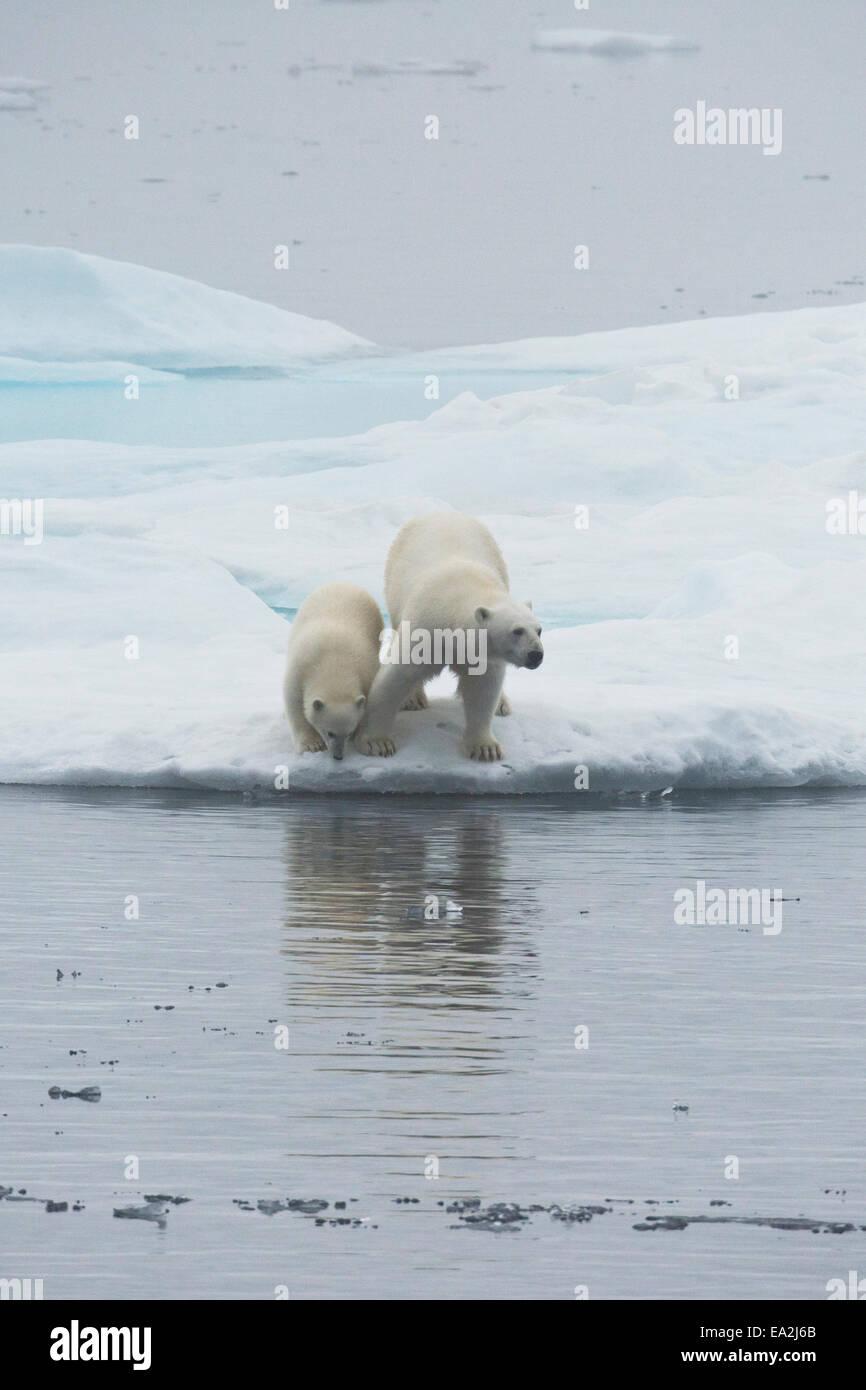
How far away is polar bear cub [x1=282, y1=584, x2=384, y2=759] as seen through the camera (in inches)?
473

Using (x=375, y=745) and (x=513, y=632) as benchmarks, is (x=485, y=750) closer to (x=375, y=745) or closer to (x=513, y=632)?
(x=375, y=745)

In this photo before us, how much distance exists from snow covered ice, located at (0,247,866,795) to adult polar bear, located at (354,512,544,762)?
0.21 meters

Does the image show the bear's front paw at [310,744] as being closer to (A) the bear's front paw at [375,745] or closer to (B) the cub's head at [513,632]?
(A) the bear's front paw at [375,745]

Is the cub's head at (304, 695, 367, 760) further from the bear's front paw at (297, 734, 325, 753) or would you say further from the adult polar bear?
the bear's front paw at (297, 734, 325, 753)

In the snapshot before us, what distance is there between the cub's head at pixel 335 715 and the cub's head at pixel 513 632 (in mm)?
954

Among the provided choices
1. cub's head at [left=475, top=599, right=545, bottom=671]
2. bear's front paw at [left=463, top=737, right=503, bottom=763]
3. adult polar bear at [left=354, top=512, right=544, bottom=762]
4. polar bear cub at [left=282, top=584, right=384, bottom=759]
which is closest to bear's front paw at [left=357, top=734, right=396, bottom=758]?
adult polar bear at [left=354, top=512, right=544, bottom=762]

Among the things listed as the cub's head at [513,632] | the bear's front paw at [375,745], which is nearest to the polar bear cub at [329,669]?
the bear's front paw at [375,745]

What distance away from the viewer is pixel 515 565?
1175 inches

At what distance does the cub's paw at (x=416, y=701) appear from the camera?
13.0 meters

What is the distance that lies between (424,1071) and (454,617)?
19.0 feet
